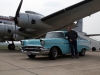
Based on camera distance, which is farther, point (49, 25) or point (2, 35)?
point (2, 35)

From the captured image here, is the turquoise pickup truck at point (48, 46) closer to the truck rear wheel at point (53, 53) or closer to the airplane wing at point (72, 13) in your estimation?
the truck rear wheel at point (53, 53)

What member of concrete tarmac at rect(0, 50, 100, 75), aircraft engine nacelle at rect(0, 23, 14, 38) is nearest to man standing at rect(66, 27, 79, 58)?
concrete tarmac at rect(0, 50, 100, 75)

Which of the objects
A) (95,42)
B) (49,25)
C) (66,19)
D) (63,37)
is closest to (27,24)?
(49,25)

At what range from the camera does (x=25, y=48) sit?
775 cm

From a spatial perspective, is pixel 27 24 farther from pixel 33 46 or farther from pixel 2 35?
pixel 33 46

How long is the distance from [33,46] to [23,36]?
6937 mm

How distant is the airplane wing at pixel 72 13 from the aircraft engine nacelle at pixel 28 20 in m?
0.56

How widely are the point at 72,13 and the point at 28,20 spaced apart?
3.34 metres

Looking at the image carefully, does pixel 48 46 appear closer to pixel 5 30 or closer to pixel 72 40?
pixel 72 40

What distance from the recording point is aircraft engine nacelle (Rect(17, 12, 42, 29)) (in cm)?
1207

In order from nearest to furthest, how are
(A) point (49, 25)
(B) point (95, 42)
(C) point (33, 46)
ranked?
(C) point (33, 46) → (A) point (49, 25) → (B) point (95, 42)

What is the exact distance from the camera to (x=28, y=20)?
12109mm

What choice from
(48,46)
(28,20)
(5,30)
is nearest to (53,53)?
(48,46)

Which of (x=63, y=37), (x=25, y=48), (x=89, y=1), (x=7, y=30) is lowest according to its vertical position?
(x=25, y=48)
